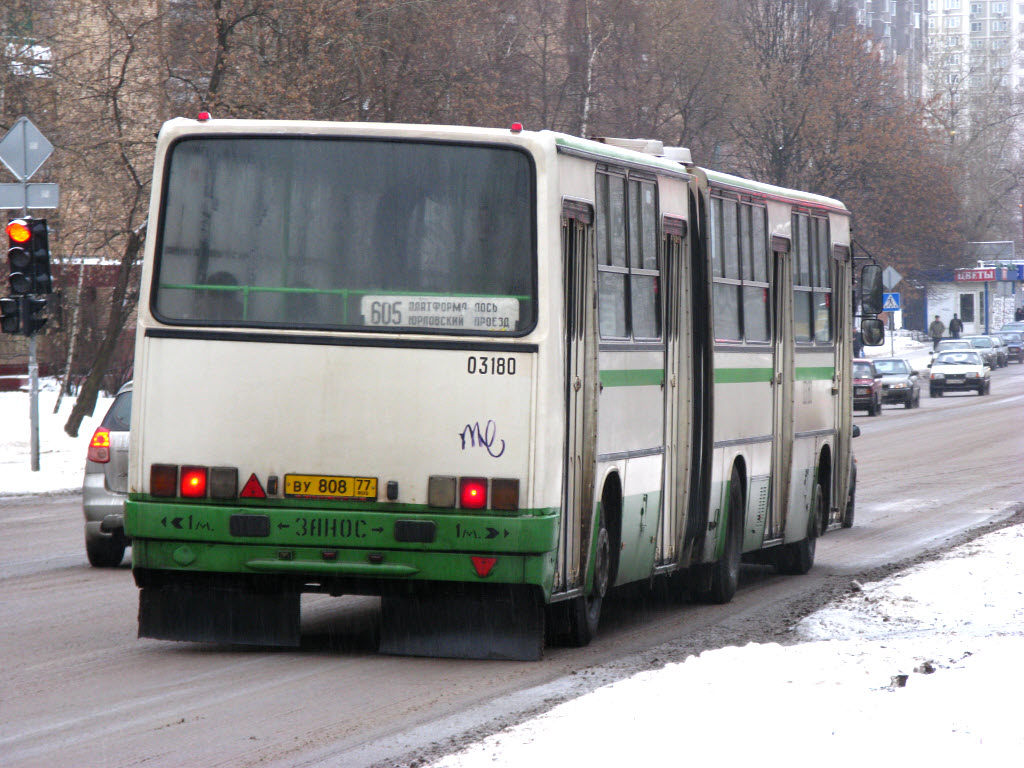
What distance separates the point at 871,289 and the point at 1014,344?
81722 millimetres

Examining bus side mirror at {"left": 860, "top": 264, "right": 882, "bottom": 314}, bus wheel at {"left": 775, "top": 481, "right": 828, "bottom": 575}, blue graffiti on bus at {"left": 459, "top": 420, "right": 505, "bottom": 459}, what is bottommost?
bus wheel at {"left": 775, "top": 481, "right": 828, "bottom": 575}

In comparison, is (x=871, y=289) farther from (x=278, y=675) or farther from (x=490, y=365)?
(x=278, y=675)

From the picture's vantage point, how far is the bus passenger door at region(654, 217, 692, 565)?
11617 millimetres

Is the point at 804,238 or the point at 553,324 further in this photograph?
the point at 804,238

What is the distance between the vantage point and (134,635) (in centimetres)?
1064

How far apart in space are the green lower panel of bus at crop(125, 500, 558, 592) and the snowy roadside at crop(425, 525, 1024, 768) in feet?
3.28

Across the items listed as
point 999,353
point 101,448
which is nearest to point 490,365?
point 101,448

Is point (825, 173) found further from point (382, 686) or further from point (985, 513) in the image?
point (382, 686)

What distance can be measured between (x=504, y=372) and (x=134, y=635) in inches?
120

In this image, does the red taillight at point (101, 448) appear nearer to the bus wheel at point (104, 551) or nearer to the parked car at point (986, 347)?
the bus wheel at point (104, 551)

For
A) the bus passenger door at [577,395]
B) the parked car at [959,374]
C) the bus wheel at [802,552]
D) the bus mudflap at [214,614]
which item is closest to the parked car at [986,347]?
the parked car at [959,374]

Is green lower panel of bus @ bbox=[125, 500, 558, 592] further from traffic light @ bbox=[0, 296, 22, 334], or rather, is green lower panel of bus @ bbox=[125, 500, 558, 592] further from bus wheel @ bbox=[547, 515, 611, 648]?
traffic light @ bbox=[0, 296, 22, 334]

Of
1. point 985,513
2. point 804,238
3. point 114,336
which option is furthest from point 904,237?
point 804,238

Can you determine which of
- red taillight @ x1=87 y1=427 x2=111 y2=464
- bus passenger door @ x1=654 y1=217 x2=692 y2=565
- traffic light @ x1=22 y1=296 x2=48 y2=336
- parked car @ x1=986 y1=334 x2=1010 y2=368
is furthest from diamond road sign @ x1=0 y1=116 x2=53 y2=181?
parked car @ x1=986 y1=334 x2=1010 y2=368
